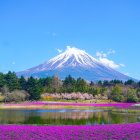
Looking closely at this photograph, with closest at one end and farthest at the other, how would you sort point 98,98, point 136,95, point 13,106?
point 13,106, point 136,95, point 98,98

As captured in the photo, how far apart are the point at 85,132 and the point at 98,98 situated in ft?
262

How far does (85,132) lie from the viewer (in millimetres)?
Answer: 22141

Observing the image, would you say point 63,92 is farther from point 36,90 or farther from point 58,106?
point 58,106

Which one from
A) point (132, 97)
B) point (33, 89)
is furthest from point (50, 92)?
point (132, 97)

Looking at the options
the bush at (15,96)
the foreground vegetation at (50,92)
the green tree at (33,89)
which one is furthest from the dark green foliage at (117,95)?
the bush at (15,96)

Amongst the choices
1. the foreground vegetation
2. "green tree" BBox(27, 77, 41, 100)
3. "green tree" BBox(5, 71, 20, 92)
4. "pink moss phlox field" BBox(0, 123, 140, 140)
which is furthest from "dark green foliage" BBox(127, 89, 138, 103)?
"pink moss phlox field" BBox(0, 123, 140, 140)

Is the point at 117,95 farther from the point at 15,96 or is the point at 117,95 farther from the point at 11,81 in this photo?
the point at 11,81

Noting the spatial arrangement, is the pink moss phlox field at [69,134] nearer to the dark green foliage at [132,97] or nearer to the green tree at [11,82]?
the dark green foliage at [132,97]

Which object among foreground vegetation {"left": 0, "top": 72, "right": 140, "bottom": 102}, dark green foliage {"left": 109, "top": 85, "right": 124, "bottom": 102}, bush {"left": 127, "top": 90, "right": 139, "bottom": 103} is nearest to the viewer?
foreground vegetation {"left": 0, "top": 72, "right": 140, "bottom": 102}

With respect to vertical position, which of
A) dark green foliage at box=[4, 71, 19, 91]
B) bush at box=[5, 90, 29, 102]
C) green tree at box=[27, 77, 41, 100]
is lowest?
bush at box=[5, 90, 29, 102]

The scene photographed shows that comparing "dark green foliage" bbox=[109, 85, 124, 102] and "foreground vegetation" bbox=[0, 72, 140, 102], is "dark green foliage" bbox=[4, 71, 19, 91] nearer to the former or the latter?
"foreground vegetation" bbox=[0, 72, 140, 102]

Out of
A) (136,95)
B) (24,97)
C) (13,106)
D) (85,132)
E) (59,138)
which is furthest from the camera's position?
(136,95)

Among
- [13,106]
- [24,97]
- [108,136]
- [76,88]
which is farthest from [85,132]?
[76,88]

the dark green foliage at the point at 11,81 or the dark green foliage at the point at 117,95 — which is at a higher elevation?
the dark green foliage at the point at 11,81
